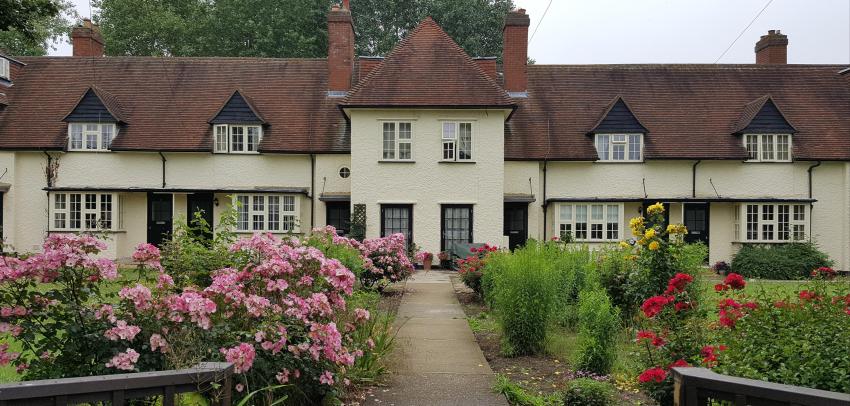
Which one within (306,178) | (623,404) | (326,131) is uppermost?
(326,131)

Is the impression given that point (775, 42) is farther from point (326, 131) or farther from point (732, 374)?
point (732, 374)

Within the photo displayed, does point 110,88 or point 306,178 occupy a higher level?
point 110,88

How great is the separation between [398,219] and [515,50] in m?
8.33

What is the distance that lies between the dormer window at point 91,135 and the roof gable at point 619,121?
17.8 meters

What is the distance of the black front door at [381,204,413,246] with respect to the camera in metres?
22.8

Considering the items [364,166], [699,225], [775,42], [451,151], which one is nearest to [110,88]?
[364,166]

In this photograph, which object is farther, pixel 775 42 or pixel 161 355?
pixel 775 42

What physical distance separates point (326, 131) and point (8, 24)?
1680 cm

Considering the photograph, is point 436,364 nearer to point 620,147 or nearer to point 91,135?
point 620,147

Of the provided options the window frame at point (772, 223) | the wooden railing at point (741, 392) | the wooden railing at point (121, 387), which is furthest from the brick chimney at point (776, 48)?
the wooden railing at point (121, 387)

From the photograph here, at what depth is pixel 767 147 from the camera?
24.0 m

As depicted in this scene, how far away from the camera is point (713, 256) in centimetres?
2383

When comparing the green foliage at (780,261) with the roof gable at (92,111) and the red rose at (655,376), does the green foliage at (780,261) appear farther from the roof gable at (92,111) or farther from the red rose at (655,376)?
the roof gable at (92,111)

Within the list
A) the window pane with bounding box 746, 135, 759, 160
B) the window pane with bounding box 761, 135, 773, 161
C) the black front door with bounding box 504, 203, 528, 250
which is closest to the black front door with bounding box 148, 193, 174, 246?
the black front door with bounding box 504, 203, 528, 250
